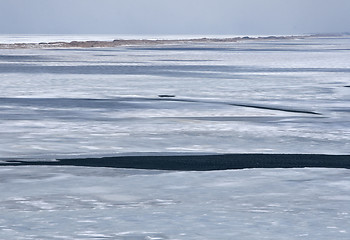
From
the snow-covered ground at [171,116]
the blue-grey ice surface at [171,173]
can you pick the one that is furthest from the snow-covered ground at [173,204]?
the snow-covered ground at [171,116]

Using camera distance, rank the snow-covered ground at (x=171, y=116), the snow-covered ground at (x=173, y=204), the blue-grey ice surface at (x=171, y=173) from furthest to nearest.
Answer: the snow-covered ground at (x=171, y=116), the blue-grey ice surface at (x=171, y=173), the snow-covered ground at (x=173, y=204)

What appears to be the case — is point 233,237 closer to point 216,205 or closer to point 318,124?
point 216,205

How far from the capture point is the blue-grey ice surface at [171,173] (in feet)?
23.2

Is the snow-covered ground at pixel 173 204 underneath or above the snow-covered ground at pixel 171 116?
underneath

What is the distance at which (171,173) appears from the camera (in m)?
9.62

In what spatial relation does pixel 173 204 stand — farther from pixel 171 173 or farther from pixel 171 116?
pixel 171 116

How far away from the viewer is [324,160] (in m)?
10.6

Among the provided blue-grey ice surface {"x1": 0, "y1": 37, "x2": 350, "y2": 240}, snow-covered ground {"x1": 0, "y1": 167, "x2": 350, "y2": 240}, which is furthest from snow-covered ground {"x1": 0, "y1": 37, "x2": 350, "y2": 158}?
snow-covered ground {"x1": 0, "y1": 167, "x2": 350, "y2": 240}

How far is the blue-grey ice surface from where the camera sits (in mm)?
7074

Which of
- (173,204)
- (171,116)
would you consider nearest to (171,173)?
(173,204)

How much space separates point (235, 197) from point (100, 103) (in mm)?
10656

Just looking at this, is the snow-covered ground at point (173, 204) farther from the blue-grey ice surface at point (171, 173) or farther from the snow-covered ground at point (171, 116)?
the snow-covered ground at point (171, 116)

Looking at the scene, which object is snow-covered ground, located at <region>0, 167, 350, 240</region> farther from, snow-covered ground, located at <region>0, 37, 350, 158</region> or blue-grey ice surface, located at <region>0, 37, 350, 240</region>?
snow-covered ground, located at <region>0, 37, 350, 158</region>

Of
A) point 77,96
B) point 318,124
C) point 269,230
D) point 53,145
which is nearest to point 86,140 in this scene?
point 53,145
